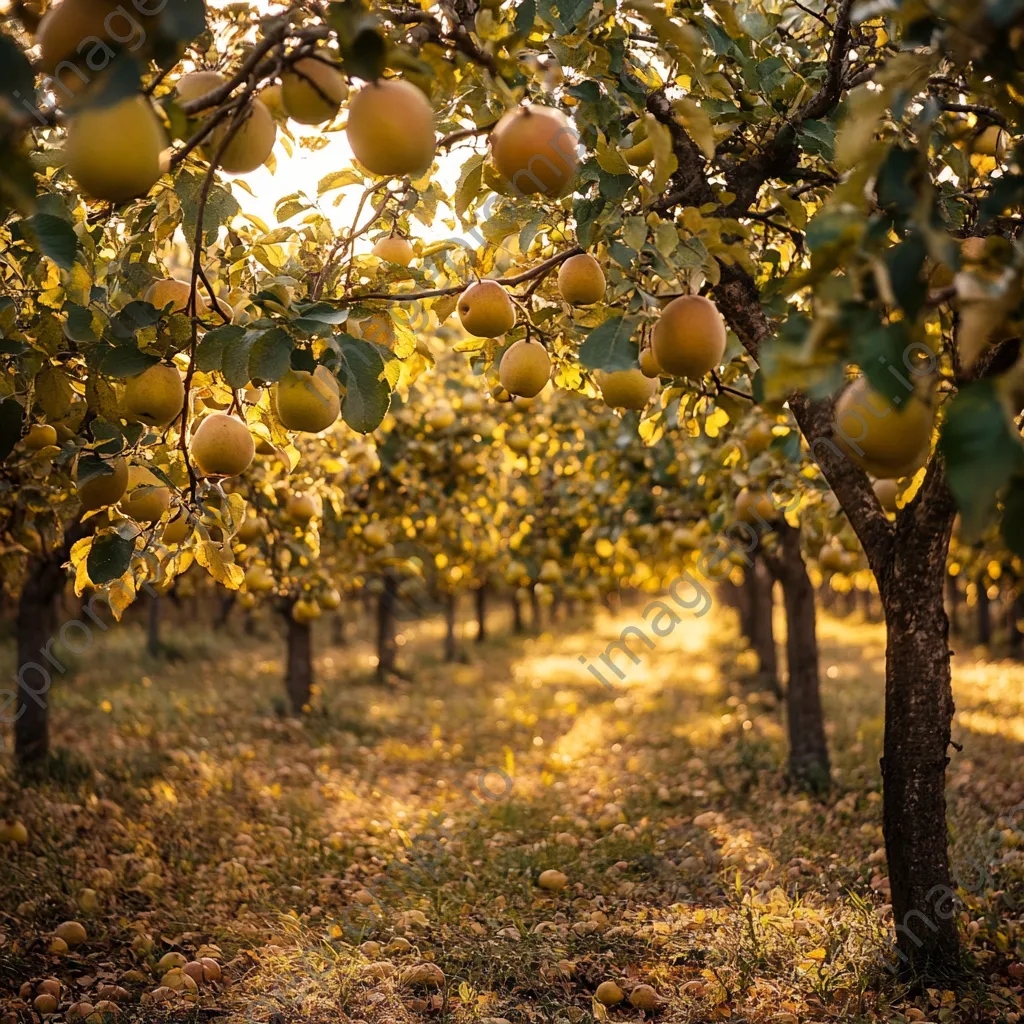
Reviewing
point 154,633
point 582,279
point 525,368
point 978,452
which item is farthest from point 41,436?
point 154,633

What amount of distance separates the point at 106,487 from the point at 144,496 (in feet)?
0.30

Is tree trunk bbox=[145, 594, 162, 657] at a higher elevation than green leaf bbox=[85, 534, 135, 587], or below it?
below

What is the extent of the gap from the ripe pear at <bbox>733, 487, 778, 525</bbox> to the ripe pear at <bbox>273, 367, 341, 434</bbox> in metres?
3.29

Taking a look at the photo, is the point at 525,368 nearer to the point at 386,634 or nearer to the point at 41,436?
the point at 41,436

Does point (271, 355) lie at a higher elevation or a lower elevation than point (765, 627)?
higher

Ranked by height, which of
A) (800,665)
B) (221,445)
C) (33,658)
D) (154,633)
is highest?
(221,445)

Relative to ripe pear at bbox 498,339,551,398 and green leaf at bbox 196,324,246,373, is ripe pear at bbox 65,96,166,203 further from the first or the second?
ripe pear at bbox 498,339,551,398

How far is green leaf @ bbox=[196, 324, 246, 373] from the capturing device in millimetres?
1829

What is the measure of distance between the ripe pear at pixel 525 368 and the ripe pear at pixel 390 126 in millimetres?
810

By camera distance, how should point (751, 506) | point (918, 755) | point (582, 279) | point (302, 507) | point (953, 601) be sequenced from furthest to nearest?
point (953, 601), point (751, 506), point (302, 507), point (918, 755), point (582, 279)

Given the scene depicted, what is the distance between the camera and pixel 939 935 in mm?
2799

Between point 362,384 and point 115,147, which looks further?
point 362,384

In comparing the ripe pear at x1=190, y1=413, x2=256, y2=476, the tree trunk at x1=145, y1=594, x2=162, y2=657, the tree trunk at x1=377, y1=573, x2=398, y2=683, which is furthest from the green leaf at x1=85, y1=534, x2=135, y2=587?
the tree trunk at x1=145, y1=594, x2=162, y2=657

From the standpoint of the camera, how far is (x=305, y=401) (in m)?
1.86
